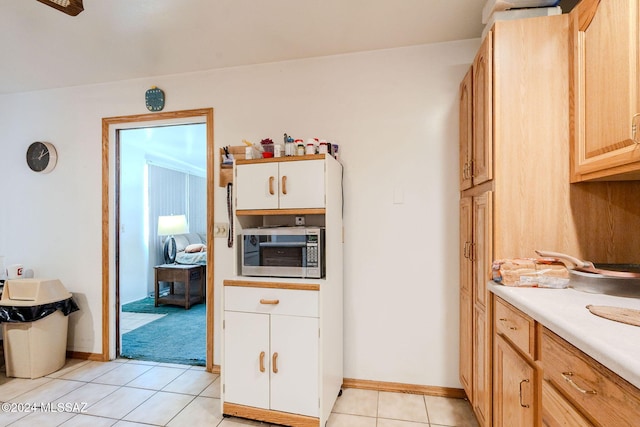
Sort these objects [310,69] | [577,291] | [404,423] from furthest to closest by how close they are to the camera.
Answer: [310,69], [404,423], [577,291]

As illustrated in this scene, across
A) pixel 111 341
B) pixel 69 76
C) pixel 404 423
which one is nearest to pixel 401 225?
pixel 404 423

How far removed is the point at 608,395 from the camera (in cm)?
70

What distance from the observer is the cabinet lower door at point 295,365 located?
1730 mm

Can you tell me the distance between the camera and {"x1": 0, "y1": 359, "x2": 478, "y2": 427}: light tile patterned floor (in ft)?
6.08

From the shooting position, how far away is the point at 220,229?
249 cm

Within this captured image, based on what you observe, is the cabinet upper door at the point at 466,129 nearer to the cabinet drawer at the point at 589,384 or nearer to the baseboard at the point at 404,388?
the cabinet drawer at the point at 589,384

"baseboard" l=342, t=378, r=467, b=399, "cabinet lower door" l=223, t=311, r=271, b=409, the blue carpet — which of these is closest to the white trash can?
the blue carpet

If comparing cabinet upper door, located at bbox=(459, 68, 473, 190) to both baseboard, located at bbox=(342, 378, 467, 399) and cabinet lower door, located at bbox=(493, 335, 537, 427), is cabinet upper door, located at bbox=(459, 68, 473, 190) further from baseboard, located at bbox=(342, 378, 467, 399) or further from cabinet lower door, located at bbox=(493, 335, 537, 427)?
→ baseboard, located at bbox=(342, 378, 467, 399)

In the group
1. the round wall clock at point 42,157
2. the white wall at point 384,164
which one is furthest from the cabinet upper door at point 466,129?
the round wall clock at point 42,157

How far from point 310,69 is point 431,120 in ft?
3.25

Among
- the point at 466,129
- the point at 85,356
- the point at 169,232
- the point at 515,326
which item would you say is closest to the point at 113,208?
the point at 85,356

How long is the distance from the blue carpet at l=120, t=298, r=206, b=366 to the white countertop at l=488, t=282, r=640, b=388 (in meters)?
2.49

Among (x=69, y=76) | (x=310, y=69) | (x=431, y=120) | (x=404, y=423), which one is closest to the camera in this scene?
(x=404, y=423)

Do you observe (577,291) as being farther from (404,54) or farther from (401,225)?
(404,54)
